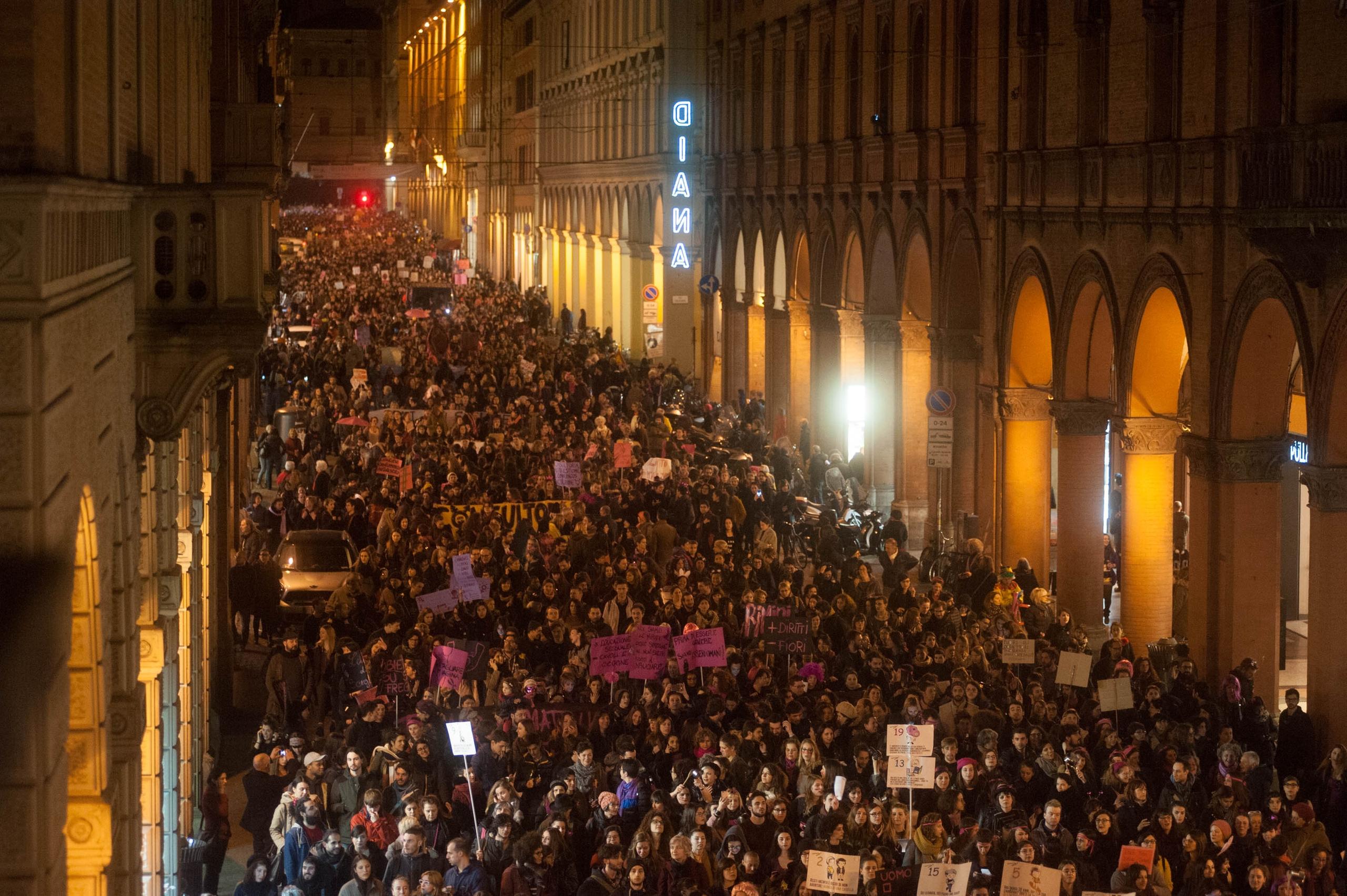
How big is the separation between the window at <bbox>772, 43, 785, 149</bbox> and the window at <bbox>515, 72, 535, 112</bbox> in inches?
1657

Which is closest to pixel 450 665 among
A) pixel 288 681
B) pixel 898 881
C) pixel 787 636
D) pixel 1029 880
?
pixel 288 681

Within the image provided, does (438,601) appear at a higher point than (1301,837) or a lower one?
higher

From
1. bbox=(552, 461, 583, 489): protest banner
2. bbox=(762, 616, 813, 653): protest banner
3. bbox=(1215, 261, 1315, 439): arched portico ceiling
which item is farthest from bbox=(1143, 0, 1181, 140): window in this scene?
bbox=(552, 461, 583, 489): protest banner

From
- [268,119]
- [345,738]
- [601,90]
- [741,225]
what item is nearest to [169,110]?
[345,738]

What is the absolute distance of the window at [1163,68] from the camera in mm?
25141

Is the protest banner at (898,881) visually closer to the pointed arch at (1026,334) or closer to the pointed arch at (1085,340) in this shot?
the pointed arch at (1085,340)

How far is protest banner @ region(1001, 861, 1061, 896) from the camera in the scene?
550 inches

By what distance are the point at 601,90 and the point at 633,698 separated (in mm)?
53086

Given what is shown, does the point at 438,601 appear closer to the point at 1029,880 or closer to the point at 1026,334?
the point at 1029,880

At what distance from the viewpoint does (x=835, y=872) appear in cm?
1404

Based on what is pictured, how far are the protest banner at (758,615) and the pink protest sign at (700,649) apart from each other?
1126 mm

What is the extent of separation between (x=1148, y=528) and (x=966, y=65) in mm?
9137

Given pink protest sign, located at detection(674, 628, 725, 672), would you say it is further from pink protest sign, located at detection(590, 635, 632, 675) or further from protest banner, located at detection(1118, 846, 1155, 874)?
protest banner, located at detection(1118, 846, 1155, 874)

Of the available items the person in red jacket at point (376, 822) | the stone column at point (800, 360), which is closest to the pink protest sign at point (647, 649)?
the person in red jacket at point (376, 822)
